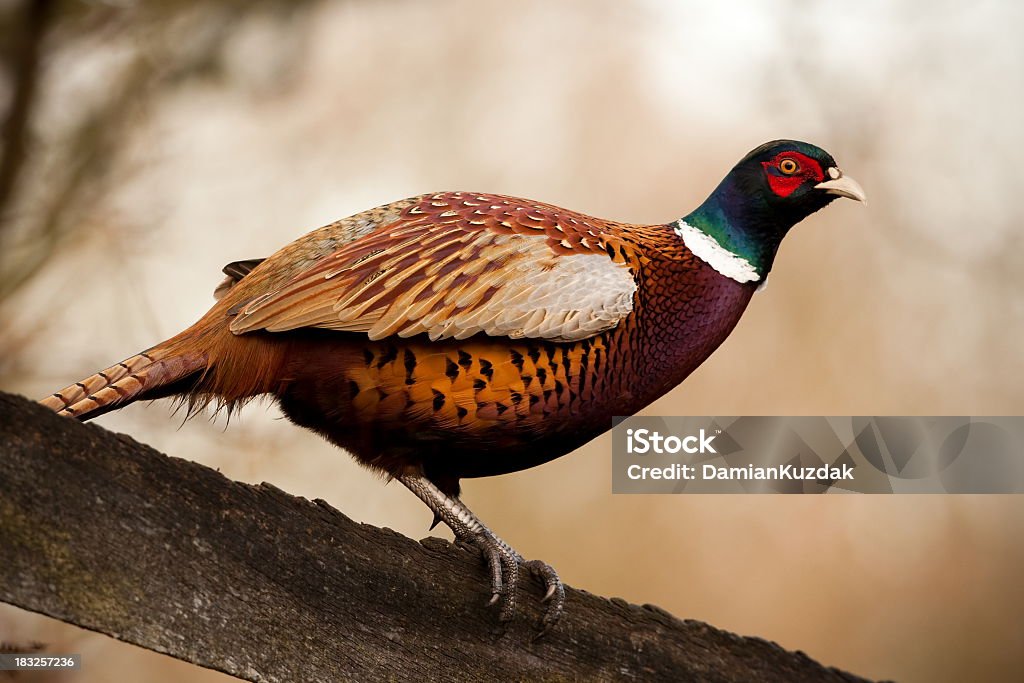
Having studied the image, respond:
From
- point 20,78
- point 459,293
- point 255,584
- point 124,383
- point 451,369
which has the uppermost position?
point 20,78

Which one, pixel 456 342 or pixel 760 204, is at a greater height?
pixel 760 204

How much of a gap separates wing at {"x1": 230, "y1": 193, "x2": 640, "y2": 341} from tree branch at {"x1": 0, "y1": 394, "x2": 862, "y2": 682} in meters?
0.44

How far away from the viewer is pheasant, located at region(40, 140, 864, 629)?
7.46 feet

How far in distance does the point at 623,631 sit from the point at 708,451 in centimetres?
111

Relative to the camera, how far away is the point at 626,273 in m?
2.47

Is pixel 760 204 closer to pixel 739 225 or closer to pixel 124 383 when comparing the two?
pixel 739 225

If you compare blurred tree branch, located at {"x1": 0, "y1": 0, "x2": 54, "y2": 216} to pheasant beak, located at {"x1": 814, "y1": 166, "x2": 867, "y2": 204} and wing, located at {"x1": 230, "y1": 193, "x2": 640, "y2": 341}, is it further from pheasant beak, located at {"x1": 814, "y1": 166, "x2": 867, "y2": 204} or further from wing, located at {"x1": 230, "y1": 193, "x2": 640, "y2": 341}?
pheasant beak, located at {"x1": 814, "y1": 166, "x2": 867, "y2": 204}

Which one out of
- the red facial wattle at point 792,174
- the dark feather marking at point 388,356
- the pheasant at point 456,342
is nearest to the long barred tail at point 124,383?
the pheasant at point 456,342

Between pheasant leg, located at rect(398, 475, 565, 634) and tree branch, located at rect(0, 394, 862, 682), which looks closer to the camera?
tree branch, located at rect(0, 394, 862, 682)

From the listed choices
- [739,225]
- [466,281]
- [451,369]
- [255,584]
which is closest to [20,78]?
[466,281]

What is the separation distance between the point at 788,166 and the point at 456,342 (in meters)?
0.96

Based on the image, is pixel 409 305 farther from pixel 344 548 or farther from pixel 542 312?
pixel 344 548

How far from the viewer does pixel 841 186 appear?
270 cm

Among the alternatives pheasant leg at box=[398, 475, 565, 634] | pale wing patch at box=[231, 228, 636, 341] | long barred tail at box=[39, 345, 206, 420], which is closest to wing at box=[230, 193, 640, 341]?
pale wing patch at box=[231, 228, 636, 341]
